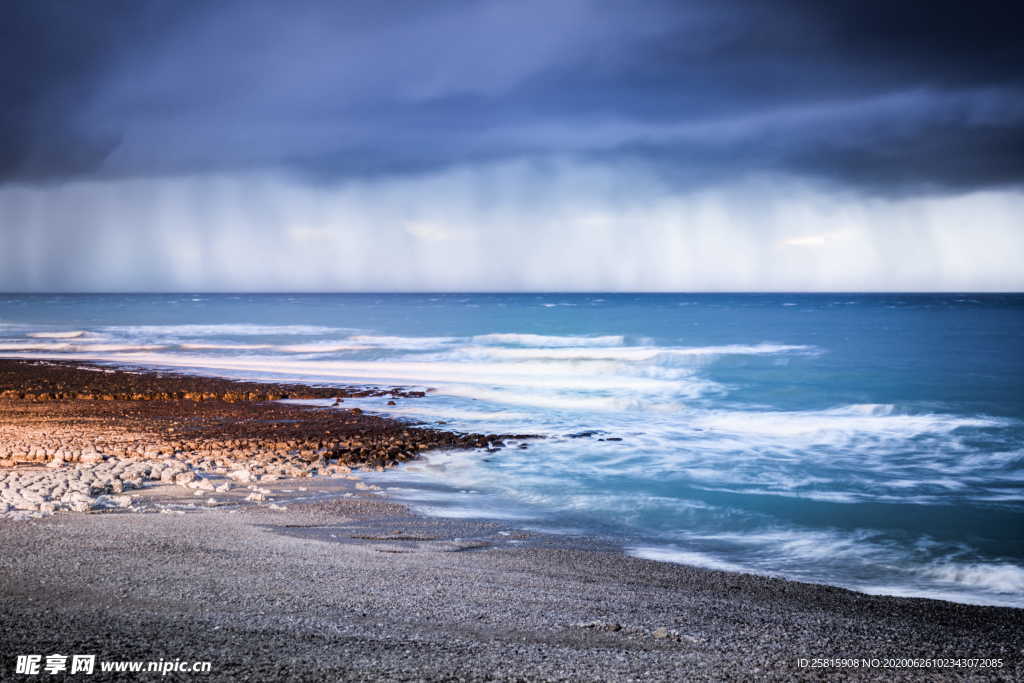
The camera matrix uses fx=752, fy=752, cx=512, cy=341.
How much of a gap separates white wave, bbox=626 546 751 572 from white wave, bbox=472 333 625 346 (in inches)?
1436

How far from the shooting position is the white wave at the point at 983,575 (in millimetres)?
7457

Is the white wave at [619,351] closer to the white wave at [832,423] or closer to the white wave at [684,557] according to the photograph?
the white wave at [832,423]

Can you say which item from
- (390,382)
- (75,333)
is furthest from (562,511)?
Answer: (75,333)

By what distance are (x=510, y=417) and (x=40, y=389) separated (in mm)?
12667

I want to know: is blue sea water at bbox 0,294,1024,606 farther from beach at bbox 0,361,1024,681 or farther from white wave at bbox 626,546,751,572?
beach at bbox 0,361,1024,681

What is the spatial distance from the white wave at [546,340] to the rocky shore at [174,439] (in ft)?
78.8

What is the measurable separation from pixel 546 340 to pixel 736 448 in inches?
1286

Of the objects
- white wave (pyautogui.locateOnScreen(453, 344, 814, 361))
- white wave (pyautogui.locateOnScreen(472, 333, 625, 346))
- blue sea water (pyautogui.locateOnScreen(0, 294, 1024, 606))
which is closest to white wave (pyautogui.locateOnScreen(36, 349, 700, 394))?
blue sea water (pyautogui.locateOnScreen(0, 294, 1024, 606))

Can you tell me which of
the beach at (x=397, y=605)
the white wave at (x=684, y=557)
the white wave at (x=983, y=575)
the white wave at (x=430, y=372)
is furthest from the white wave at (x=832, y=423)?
the beach at (x=397, y=605)

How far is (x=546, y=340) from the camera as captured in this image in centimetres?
4750

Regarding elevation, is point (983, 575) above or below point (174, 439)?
below

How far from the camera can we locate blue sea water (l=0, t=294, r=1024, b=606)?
8.66m

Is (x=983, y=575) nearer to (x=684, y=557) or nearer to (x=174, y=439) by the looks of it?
(x=684, y=557)

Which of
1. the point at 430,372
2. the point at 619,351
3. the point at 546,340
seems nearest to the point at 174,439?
the point at 430,372
